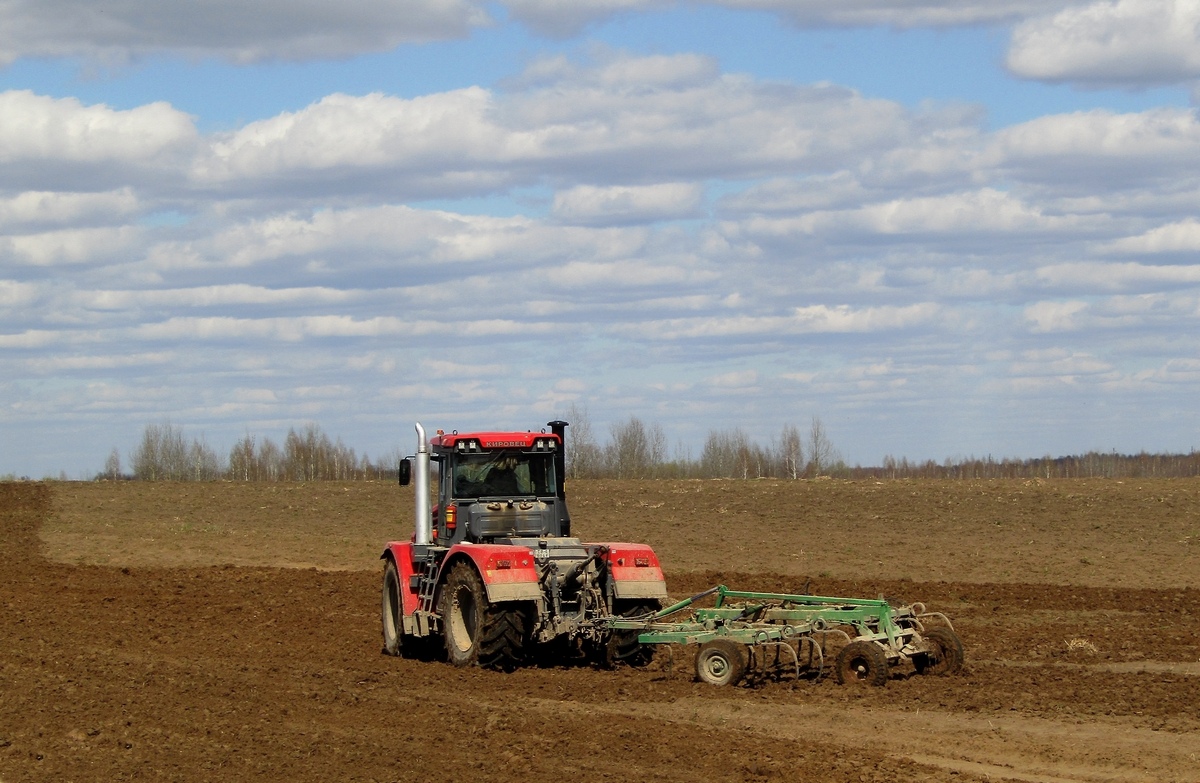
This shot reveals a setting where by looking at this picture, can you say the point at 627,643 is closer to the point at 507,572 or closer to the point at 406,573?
the point at 507,572

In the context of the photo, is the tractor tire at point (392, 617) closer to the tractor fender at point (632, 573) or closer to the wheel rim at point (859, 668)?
the tractor fender at point (632, 573)

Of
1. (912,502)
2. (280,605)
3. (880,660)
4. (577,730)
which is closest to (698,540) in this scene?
(912,502)

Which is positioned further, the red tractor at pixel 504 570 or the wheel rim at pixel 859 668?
the red tractor at pixel 504 570

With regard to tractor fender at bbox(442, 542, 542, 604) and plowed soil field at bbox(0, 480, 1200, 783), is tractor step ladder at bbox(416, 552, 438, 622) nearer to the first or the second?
plowed soil field at bbox(0, 480, 1200, 783)

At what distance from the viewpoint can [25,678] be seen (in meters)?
14.0

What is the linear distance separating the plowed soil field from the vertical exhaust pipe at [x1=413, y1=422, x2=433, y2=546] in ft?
4.98

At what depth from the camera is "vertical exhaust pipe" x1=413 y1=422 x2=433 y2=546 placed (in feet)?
53.2

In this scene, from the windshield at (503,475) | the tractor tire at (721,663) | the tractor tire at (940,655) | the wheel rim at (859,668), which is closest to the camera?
the wheel rim at (859,668)

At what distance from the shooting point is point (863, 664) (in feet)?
44.9

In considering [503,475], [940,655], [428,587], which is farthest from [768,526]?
[940,655]

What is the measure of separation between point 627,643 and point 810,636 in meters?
2.06

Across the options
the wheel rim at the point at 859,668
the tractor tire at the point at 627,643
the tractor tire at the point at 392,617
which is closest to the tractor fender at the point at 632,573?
the tractor tire at the point at 627,643

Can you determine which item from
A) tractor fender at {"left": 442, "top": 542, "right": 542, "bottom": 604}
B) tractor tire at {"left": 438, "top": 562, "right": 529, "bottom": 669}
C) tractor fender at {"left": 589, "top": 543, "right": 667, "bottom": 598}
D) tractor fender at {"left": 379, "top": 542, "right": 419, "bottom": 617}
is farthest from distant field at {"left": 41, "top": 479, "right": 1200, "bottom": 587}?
tractor fender at {"left": 442, "top": 542, "right": 542, "bottom": 604}

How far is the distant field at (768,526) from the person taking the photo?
29.5 metres
